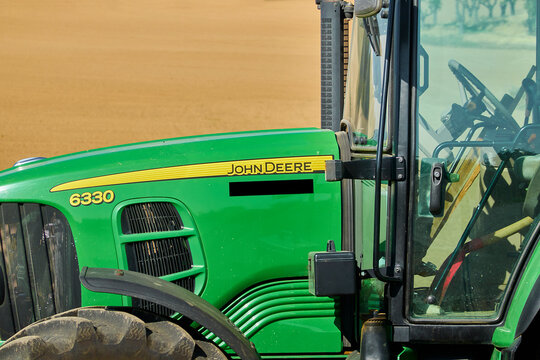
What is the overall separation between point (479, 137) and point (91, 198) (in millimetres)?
1788

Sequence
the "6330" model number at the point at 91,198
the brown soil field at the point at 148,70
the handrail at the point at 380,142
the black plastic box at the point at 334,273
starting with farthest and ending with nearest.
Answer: the brown soil field at the point at 148,70 → the "6330" model number at the point at 91,198 → the black plastic box at the point at 334,273 → the handrail at the point at 380,142

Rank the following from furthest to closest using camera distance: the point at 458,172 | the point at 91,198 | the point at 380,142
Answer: the point at 91,198 → the point at 458,172 → the point at 380,142

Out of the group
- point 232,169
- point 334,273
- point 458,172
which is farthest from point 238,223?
point 458,172

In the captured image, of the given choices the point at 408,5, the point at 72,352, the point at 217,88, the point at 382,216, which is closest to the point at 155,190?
the point at 72,352

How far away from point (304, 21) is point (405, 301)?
1869 centimetres

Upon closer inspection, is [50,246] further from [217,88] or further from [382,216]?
[217,88]

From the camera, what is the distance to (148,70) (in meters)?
17.8

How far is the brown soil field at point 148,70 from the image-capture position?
15.2m

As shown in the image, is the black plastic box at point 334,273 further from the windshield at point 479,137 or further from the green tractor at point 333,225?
the windshield at point 479,137

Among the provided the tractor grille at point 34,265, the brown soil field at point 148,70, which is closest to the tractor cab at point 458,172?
the tractor grille at point 34,265

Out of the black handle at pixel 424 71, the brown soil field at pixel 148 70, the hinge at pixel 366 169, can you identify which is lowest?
the brown soil field at pixel 148 70

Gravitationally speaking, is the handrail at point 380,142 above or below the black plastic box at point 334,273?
above

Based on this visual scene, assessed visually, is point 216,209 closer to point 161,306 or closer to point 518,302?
point 161,306

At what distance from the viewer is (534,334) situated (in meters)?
2.89
